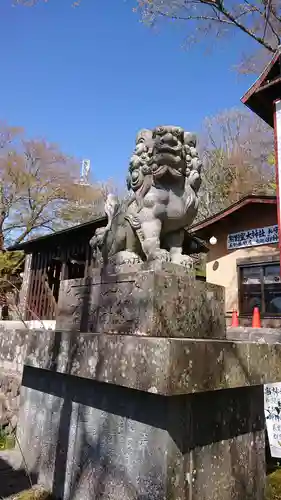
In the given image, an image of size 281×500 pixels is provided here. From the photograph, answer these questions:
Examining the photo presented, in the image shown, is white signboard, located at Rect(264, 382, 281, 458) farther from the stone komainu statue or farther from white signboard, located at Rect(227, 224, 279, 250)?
white signboard, located at Rect(227, 224, 279, 250)

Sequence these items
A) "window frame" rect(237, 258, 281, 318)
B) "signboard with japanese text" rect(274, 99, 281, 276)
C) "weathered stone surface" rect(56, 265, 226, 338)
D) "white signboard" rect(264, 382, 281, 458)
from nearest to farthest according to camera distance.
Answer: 1. "weathered stone surface" rect(56, 265, 226, 338)
2. "white signboard" rect(264, 382, 281, 458)
3. "signboard with japanese text" rect(274, 99, 281, 276)
4. "window frame" rect(237, 258, 281, 318)

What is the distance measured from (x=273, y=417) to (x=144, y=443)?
336cm

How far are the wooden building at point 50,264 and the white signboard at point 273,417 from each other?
6198mm

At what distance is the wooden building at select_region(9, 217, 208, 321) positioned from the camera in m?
10.5

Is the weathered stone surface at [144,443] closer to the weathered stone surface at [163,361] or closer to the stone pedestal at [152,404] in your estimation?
the stone pedestal at [152,404]

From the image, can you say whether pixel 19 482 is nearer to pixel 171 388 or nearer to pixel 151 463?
pixel 151 463

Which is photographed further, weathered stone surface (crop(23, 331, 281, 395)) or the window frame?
the window frame

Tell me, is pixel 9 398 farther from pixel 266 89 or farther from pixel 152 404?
pixel 266 89

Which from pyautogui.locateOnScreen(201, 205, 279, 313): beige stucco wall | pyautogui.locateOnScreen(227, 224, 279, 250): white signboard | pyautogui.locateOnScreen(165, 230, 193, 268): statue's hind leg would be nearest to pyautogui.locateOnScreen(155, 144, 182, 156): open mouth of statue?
pyautogui.locateOnScreen(165, 230, 193, 268): statue's hind leg

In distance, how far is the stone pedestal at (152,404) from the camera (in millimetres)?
1805

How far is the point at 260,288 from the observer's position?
419 inches

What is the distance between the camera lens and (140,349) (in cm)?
181

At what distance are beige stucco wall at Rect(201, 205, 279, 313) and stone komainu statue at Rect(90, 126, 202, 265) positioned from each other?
780 cm

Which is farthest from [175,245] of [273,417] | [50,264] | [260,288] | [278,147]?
[50,264]
